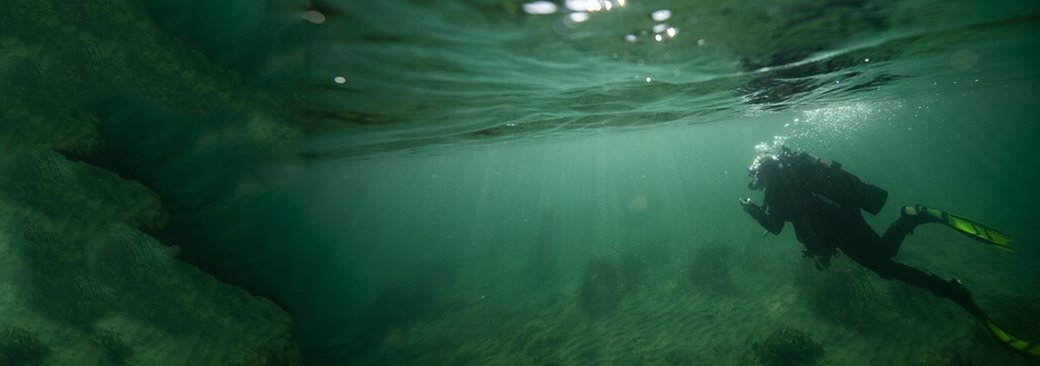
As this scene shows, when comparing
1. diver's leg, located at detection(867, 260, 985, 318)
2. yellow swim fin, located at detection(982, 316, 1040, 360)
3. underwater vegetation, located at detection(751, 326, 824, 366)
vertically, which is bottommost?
underwater vegetation, located at detection(751, 326, 824, 366)

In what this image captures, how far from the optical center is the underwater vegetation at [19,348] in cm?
1588

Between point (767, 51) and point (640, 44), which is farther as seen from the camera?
point (767, 51)

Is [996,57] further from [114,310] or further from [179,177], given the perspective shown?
[114,310]

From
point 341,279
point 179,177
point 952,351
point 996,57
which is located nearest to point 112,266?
point 341,279

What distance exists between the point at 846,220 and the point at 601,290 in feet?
43.8

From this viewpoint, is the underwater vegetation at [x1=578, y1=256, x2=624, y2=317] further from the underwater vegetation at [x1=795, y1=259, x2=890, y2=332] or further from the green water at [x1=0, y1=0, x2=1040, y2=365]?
the underwater vegetation at [x1=795, y1=259, x2=890, y2=332]

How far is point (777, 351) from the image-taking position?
38.3ft

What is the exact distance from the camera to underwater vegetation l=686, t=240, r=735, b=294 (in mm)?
19062

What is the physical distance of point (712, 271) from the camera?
20203 millimetres

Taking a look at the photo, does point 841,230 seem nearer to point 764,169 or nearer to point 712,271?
point 764,169

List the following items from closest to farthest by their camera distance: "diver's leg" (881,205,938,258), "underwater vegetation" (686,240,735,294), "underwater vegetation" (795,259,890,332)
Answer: "diver's leg" (881,205,938,258) → "underwater vegetation" (795,259,890,332) → "underwater vegetation" (686,240,735,294)

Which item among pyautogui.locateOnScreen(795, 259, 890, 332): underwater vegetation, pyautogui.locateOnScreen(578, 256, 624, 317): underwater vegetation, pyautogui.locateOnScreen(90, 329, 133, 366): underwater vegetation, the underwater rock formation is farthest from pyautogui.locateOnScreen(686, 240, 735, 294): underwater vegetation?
pyautogui.locateOnScreen(90, 329, 133, 366): underwater vegetation

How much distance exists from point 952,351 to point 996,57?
Result: 1205 cm

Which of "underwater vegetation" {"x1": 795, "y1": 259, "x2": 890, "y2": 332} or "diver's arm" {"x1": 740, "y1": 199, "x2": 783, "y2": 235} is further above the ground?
"diver's arm" {"x1": 740, "y1": 199, "x2": 783, "y2": 235}
